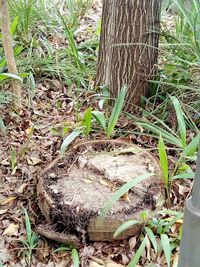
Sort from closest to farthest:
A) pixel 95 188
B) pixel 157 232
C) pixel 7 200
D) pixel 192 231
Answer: pixel 192 231 → pixel 157 232 → pixel 95 188 → pixel 7 200

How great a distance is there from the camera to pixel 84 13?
4.50 m

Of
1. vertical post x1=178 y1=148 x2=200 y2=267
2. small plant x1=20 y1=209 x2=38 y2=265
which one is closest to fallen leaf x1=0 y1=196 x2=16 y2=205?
small plant x1=20 y1=209 x2=38 y2=265

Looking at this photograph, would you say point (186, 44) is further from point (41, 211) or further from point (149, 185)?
point (41, 211)

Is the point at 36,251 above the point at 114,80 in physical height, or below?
below

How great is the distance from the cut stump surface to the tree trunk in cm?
57

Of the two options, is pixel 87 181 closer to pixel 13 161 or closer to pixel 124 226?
pixel 124 226

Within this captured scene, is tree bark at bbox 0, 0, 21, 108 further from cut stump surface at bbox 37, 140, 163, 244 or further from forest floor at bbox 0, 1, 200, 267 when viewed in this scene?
cut stump surface at bbox 37, 140, 163, 244

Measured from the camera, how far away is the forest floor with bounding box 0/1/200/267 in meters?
2.13

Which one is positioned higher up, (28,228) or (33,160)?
(33,160)

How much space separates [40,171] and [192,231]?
1822 millimetres

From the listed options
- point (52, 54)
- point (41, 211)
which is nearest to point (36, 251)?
point (41, 211)

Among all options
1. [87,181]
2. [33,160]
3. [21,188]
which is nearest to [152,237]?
[87,181]

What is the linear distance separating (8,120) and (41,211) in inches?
38.8

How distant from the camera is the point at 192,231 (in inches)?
30.6
